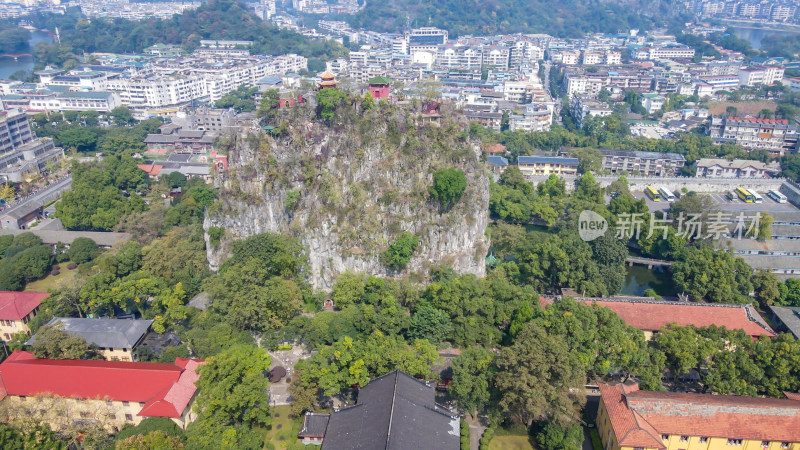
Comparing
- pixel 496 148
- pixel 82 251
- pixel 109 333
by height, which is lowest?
pixel 82 251

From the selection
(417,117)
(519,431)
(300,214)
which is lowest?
(519,431)

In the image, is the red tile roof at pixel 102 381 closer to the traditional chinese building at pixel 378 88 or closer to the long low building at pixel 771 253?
the traditional chinese building at pixel 378 88

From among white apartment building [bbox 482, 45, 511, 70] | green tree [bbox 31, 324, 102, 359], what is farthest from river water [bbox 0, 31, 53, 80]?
green tree [bbox 31, 324, 102, 359]

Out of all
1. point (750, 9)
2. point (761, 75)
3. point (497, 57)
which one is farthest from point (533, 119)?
point (750, 9)

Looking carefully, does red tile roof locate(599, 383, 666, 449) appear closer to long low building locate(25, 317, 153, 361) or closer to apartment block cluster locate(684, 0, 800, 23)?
long low building locate(25, 317, 153, 361)

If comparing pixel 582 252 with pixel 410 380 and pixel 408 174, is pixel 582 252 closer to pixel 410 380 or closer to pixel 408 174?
pixel 408 174

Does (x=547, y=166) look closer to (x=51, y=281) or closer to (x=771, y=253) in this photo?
(x=771, y=253)

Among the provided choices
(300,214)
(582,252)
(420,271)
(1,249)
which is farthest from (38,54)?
(582,252)
